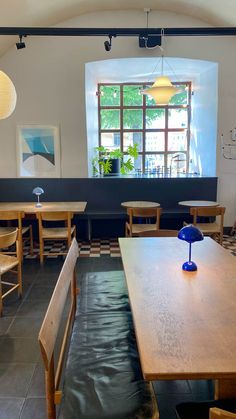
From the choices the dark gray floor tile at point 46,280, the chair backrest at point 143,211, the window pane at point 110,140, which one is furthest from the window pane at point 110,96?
the dark gray floor tile at point 46,280

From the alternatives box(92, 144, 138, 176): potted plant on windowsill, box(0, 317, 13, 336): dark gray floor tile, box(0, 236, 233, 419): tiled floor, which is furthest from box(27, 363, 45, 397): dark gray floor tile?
box(92, 144, 138, 176): potted plant on windowsill

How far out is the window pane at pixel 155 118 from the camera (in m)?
7.23

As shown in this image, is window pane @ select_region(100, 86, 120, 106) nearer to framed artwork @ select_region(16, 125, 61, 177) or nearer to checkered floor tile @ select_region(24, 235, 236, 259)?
framed artwork @ select_region(16, 125, 61, 177)

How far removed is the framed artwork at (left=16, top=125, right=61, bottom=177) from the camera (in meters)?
6.04

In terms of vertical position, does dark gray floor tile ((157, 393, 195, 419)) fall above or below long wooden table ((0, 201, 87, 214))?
below

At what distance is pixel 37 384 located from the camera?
2215 mm

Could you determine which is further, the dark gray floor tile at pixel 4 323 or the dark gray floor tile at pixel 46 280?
the dark gray floor tile at pixel 46 280

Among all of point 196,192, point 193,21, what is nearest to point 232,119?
point 196,192

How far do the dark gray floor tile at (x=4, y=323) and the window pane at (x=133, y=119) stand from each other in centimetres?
512

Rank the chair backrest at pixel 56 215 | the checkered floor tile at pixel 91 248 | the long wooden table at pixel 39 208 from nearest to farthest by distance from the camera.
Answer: the chair backrest at pixel 56 215, the long wooden table at pixel 39 208, the checkered floor tile at pixel 91 248

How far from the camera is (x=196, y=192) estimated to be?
630cm

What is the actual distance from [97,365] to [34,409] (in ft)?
2.09

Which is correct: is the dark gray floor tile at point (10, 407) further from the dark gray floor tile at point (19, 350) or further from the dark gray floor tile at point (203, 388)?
the dark gray floor tile at point (203, 388)

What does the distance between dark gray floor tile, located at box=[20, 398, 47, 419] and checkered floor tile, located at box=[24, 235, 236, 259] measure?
3.18 meters
